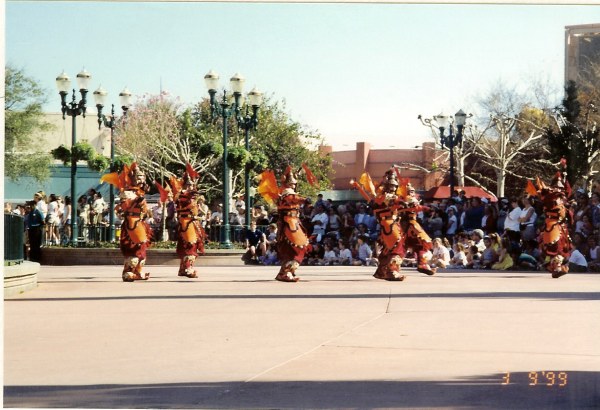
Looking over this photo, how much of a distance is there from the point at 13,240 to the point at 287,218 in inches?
168

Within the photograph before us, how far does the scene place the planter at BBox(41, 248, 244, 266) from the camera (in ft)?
80.6

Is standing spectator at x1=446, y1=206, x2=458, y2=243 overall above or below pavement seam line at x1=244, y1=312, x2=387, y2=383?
above

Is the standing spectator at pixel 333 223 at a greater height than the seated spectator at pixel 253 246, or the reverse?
the standing spectator at pixel 333 223

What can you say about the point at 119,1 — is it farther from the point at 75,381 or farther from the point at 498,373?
the point at 498,373

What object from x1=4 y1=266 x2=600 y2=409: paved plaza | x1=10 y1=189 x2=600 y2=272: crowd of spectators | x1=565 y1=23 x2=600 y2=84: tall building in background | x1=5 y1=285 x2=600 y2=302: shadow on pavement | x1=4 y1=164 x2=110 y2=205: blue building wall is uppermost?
x1=565 y1=23 x2=600 y2=84: tall building in background

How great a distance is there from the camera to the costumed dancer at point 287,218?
1686cm

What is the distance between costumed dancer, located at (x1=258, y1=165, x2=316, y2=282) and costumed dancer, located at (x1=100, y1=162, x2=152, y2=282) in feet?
6.09

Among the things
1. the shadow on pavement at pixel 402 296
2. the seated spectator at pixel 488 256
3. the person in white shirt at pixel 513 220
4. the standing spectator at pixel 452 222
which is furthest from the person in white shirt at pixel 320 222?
the shadow on pavement at pixel 402 296

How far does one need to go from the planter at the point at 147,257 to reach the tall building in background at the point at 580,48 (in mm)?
11611

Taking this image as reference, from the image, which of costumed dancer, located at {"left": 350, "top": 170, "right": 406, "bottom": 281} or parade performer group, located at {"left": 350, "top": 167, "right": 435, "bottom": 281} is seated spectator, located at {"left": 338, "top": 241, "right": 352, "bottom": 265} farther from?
costumed dancer, located at {"left": 350, "top": 170, "right": 406, "bottom": 281}

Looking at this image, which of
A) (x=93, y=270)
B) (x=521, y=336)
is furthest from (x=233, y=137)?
(x=521, y=336)

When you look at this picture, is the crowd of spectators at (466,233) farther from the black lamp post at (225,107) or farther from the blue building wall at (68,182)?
the blue building wall at (68,182)

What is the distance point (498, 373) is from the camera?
7.52m

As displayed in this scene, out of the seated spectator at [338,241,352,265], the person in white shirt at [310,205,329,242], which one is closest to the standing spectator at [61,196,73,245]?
the person in white shirt at [310,205,329,242]
